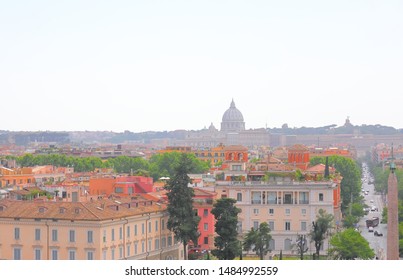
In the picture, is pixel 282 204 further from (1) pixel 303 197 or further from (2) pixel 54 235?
(2) pixel 54 235

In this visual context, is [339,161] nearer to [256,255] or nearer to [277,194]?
[277,194]

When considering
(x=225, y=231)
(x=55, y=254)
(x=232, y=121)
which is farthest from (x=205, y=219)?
(x=232, y=121)

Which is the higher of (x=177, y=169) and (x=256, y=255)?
(x=177, y=169)

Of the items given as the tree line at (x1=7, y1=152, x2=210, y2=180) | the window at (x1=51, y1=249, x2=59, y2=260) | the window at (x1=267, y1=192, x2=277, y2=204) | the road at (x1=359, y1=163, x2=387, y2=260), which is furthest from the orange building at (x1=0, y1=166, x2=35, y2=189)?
the window at (x1=51, y1=249, x2=59, y2=260)

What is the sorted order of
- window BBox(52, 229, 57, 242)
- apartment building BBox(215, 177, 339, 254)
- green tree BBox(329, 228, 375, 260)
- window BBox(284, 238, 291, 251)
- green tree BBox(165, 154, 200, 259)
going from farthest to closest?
apartment building BBox(215, 177, 339, 254) → window BBox(284, 238, 291, 251) → green tree BBox(329, 228, 375, 260) → green tree BBox(165, 154, 200, 259) → window BBox(52, 229, 57, 242)

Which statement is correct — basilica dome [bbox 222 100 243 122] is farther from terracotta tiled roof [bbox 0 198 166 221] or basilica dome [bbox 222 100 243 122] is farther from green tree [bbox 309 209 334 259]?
terracotta tiled roof [bbox 0 198 166 221]

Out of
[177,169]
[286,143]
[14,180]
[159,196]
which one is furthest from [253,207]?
[286,143]
